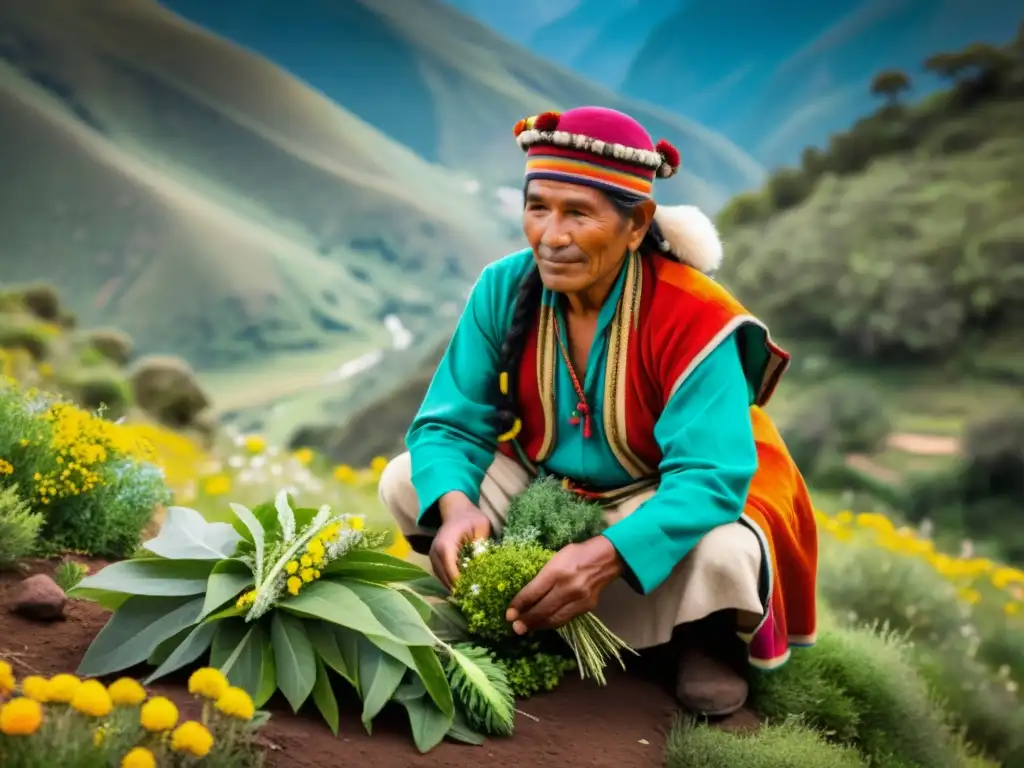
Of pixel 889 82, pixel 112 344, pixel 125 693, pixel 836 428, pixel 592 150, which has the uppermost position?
pixel 889 82

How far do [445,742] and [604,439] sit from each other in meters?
0.98

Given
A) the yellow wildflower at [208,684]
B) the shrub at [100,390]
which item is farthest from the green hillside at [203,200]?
the yellow wildflower at [208,684]

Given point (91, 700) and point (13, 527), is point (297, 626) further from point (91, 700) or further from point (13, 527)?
point (13, 527)

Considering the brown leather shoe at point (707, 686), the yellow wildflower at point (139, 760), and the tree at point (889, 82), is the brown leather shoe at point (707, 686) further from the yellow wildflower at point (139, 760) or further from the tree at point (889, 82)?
the tree at point (889, 82)

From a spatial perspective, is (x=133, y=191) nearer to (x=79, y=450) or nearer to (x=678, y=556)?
(x=79, y=450)

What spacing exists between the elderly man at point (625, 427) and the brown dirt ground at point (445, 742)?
0.17 m

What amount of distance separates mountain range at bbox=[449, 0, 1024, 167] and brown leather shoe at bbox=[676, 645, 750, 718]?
354 inches

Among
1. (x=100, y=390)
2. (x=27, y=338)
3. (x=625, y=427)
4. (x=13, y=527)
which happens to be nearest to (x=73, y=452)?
(x=13, y=527)

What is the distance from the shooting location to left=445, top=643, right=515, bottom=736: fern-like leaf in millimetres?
2334

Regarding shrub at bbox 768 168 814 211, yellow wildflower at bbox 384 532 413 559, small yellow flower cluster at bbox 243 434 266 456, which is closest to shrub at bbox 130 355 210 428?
small yellow flower cluster at bbox 243 434 266 456

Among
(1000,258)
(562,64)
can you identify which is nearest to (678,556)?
(1000,258)

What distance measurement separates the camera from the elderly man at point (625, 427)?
2.53 meters

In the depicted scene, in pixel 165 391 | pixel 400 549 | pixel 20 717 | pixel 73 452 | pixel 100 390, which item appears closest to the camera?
pixel 20 717

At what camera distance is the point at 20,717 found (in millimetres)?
1517
